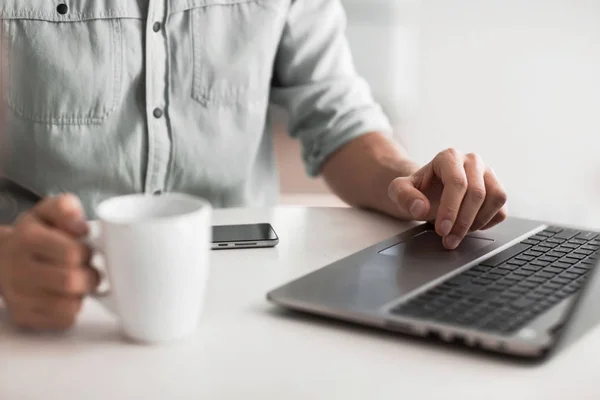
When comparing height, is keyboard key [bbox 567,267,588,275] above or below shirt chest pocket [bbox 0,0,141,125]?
below

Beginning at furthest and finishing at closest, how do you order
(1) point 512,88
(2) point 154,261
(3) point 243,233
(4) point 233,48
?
(1) point 512,88
(4) point 233,48
(3) point 243,233
(2) point 154,261

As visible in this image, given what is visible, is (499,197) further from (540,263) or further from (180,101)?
(180,101)

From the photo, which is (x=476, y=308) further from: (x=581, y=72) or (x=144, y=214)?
(x=581, y=72)

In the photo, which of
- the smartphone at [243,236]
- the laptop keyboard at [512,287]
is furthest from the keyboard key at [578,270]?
the smartphone at [243,236]

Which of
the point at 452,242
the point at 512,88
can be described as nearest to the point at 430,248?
the point at 452,242

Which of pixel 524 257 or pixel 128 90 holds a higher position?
pixel 128 90

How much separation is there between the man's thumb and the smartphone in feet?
0.47

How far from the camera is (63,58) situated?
1039 millimetres

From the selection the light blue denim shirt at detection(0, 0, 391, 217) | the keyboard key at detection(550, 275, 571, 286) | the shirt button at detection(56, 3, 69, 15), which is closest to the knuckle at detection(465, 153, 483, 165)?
the keyboard key at detection(550, 275, 571, 286)

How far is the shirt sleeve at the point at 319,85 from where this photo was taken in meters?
1.18

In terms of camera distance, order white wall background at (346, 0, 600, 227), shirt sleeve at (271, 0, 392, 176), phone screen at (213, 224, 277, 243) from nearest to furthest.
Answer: phone screen at (213, 224, 277, 243) → shirt sleeve at (271, 0, 392, 176) → white wall background at (346, 0, 600, 227)

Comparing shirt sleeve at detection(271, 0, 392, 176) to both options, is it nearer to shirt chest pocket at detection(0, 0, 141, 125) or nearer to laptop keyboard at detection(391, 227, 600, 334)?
shirt chest pocket at detection(0, 0, 141, 125)

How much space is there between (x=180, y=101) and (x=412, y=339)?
0.64 m

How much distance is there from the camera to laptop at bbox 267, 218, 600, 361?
1.81ft
